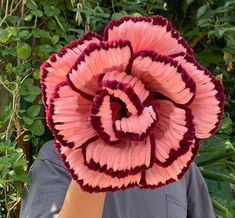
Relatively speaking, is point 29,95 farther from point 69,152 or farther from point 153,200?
point 69,152

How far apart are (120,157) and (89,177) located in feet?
0.11

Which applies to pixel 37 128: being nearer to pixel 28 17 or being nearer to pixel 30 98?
pixel 30 98

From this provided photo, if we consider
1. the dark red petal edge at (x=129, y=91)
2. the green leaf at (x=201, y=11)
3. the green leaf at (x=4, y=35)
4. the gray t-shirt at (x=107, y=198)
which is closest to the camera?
the dark red petal edge at (x=129, y=91)

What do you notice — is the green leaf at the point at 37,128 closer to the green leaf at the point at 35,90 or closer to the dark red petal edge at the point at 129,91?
the green leaf at the point at 35,90

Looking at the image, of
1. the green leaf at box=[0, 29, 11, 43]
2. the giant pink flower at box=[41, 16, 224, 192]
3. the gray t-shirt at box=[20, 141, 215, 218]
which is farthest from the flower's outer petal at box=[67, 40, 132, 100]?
the green leaf at box=[0, 29, 11, 43]

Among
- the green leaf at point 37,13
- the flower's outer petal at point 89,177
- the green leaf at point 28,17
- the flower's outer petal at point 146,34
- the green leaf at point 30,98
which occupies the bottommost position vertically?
the green leaf at point 30,98

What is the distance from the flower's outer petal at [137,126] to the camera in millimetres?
448

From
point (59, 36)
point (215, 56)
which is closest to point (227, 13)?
point (215, 56)

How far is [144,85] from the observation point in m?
0.47

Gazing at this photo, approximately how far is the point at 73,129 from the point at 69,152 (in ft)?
0.09

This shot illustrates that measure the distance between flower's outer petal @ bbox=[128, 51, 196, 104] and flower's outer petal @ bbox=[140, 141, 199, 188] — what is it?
52mm

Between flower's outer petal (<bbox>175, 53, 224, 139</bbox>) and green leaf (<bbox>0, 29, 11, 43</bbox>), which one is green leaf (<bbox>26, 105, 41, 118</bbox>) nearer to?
green leaf (<bbox>0, 29, 11, 43</bbox>)

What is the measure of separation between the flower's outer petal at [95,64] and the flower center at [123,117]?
0.01 m

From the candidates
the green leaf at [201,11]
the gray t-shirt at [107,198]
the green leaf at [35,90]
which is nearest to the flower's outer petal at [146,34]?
the gray t-shirt at [107,198]
